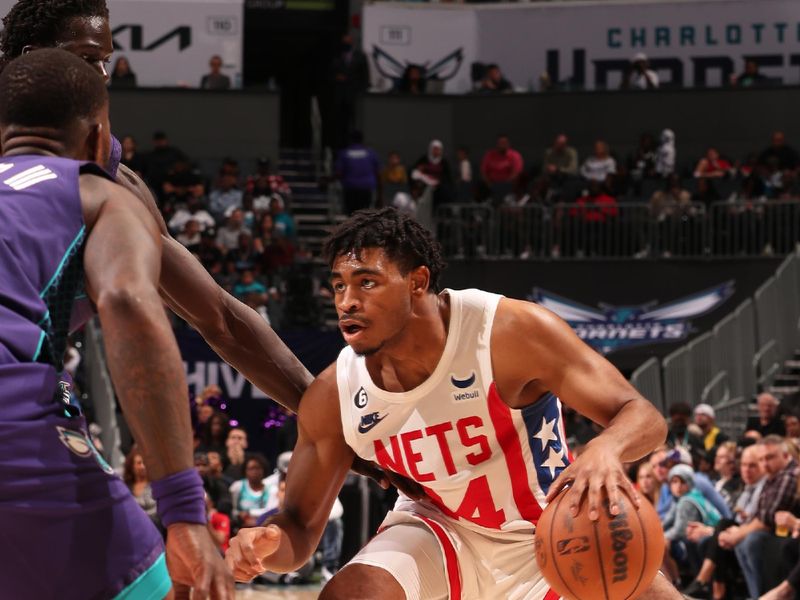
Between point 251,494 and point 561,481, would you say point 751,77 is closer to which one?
point 251,494

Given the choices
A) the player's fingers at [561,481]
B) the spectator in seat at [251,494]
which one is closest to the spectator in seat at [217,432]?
the spectator in seat at [251,494]

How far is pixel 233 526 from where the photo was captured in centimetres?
1284

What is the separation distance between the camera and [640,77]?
2348 cm

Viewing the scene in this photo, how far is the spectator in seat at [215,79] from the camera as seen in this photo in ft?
75.2

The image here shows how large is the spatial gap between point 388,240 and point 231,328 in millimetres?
618

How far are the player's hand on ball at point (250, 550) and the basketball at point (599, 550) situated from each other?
822 mm

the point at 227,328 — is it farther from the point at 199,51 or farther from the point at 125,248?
the point at 199,51

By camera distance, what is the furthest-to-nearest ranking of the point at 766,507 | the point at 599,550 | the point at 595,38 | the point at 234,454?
the point at 595,38, the point at 234,454, the point at 766,507, the point at 599,550

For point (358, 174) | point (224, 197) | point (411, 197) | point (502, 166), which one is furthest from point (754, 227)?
point (224, 197)

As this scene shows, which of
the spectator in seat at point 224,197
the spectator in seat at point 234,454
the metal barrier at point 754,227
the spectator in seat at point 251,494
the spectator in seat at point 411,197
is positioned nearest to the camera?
the spectator in seat at point 251,494

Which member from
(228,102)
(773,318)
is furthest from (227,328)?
(228,102)

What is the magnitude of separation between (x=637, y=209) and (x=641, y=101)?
13.7ft

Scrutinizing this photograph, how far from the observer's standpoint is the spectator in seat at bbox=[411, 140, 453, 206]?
21062 mm

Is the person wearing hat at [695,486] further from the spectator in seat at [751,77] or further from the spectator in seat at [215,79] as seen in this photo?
A: the spectator in seat at [215,79]
